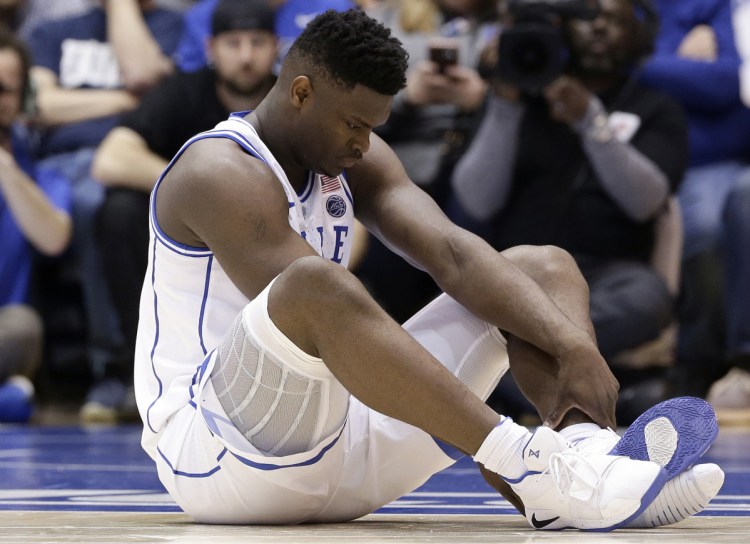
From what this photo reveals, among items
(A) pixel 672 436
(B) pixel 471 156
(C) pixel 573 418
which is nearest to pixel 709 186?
(B) pixel 471 156

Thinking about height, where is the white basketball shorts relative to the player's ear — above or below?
below

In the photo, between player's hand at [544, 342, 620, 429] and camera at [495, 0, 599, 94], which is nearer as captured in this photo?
player's hand at [544, 342, 620, 429]

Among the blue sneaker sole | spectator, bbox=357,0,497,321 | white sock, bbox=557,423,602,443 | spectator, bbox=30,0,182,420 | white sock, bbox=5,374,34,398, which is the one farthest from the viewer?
spectator, bbox=30,0,182,420

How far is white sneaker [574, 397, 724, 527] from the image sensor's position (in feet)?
7.20

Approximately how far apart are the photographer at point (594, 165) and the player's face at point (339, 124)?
2470mm

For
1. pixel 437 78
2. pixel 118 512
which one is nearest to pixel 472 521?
pixel 118 512

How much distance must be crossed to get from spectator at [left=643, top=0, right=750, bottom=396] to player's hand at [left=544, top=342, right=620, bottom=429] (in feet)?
10.1

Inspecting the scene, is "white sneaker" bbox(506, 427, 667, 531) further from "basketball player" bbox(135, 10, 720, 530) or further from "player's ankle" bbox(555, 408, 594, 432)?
"player's ankle" bbox(555, 408, 594, 432)

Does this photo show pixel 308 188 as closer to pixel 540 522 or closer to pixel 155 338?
pixel 155 338

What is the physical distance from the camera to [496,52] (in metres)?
4.92

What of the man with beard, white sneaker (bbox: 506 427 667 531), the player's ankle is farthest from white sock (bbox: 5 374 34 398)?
white sneaker (bbox: 506 427 667 531)

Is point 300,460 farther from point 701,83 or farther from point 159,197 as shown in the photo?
point 701,83

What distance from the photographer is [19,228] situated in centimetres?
606

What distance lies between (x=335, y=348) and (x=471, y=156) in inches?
121
